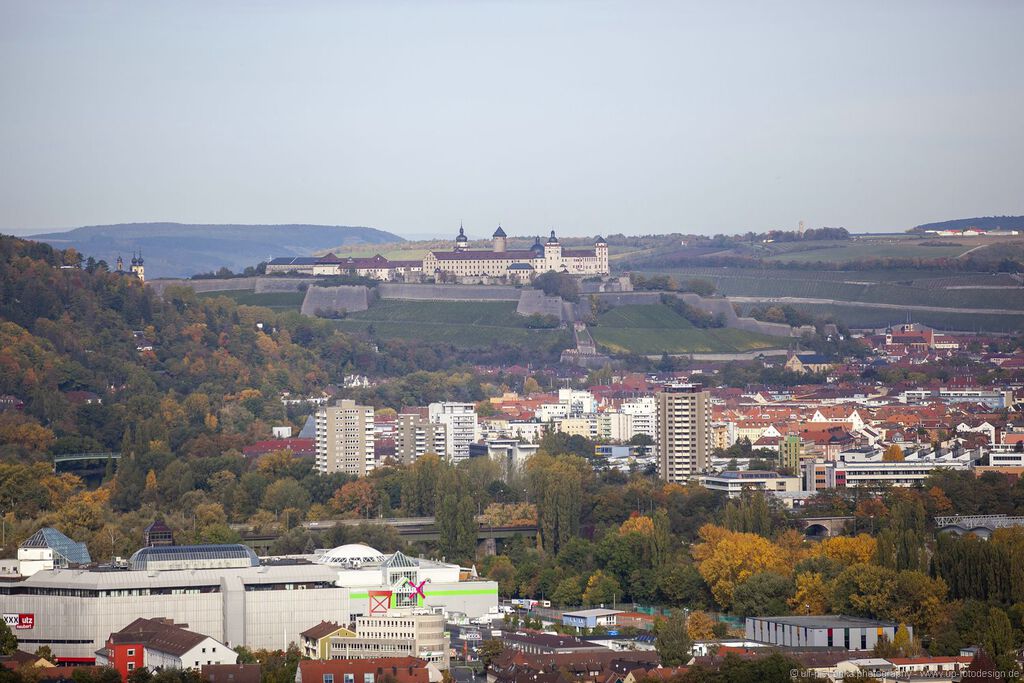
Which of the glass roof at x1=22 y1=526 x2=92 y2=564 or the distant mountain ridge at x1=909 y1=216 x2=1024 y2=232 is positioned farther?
the distant mountain ridge at x1=909 y1=216 x2=1024 y2=232

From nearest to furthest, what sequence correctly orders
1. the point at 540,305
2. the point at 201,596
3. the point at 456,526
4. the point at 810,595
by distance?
1. the point at 201,596
2. the point at 810,595
3. the point at 456,526
4. the point at 540,305

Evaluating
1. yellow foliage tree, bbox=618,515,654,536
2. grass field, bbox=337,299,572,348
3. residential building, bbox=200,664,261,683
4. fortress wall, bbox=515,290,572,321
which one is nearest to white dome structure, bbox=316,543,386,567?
yellow foliage tree, bbox=618,515,654,536

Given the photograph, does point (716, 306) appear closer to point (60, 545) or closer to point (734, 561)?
point (734, 561)

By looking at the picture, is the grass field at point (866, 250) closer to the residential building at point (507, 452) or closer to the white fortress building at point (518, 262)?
the white fortress building at point (518, 262)

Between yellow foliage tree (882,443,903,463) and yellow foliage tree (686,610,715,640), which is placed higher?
yellow foliage tree (882,443,903,463)

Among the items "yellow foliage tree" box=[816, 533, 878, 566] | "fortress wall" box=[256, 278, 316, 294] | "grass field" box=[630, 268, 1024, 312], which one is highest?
"fortress wall" box=[256, 278, 316, 294]

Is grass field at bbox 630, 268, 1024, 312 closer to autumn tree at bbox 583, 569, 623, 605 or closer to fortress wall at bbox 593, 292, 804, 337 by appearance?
fortress wall at bbox 593, 292, 804, 337

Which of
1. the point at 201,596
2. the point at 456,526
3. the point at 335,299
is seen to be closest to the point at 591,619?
the point at 201,596
